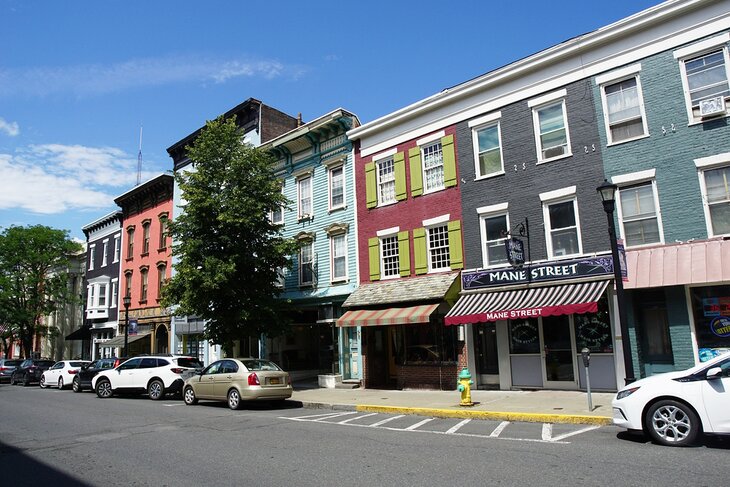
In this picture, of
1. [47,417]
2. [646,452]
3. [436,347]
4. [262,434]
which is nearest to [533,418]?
[646,452]

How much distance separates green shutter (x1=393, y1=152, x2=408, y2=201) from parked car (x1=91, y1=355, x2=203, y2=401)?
974cm

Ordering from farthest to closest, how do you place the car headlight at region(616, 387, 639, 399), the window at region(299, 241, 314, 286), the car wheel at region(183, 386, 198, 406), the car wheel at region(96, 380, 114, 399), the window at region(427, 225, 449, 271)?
the window at region(299, 241, 314, 286) → the car wheel at region(96, 380, 114, 399) → the window at region(427, 225, 449, 271) → the car wheel at region(183, 386, 198, 406) → the car headlight at region(616, 387, 639, 399)

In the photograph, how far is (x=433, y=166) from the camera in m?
19.4

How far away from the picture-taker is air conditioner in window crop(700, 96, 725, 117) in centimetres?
1335

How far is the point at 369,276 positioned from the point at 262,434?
420 inches

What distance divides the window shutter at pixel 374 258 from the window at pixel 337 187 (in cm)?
271

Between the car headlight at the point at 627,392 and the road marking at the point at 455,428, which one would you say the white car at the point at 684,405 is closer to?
the car headlight at the point at 627,392

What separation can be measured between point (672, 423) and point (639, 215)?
25.2 feet

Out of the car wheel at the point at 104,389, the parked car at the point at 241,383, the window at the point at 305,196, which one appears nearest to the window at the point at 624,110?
the parked car at the point at 241,383

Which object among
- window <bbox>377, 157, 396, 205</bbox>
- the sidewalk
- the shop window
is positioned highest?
window <bbox>377, 157, 396, 205</bbox>

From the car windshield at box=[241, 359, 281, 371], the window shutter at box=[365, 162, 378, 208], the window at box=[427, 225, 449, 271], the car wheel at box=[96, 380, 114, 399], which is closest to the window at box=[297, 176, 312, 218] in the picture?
the window shutter at box=[365, 162, 378, 208]

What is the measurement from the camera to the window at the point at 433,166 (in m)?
19.2

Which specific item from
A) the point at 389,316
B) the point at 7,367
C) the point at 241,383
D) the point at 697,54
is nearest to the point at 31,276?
the point at 7,367

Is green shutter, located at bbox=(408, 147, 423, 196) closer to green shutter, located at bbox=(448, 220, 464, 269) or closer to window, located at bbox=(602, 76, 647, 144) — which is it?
green shutter, located at bbox=(448, 220, 464, 269)
